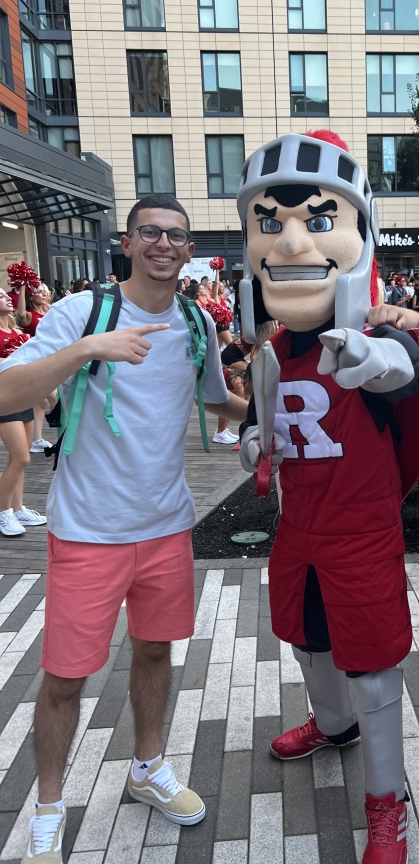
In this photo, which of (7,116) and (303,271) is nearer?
(303,271)

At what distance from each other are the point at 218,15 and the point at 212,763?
99.4 ft

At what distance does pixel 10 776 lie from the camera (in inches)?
106

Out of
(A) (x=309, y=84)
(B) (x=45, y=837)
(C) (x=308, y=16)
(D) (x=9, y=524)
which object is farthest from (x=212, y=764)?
(C) (x=308, y=16)

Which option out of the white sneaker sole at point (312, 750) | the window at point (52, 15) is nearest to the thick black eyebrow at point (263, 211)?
the white sneaker sole at point (312, 750)

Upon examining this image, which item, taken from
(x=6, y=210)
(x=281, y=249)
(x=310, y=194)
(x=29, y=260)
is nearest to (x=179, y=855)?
(x=281, y=249)

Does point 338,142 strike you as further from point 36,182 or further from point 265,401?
point 36,182

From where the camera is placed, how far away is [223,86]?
28.1 metres

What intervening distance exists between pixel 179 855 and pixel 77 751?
2.27 feet

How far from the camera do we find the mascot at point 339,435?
2.10 m

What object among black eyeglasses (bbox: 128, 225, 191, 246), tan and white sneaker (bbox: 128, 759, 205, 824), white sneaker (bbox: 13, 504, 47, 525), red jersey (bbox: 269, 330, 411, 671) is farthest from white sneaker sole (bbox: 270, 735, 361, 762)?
white sneaker (bbox: 13, 504, 47, 525)

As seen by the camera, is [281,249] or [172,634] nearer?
[281,249]

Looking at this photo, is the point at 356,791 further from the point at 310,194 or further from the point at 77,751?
the point at 310,194

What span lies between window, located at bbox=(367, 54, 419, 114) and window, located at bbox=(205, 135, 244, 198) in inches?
217

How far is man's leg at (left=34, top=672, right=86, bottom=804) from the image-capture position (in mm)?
2232
